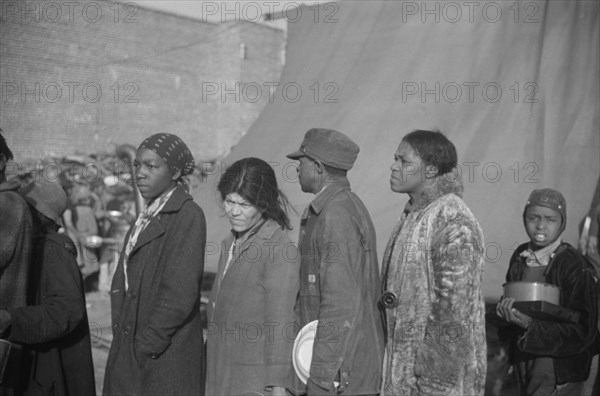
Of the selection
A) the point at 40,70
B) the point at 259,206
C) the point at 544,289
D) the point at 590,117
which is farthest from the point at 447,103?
the point at 40,70

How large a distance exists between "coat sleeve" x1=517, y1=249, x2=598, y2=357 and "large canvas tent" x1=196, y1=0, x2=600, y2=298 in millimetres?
675

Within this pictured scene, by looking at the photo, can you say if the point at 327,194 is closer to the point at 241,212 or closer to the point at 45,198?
the point at 241,212

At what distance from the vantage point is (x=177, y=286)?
2869 mm

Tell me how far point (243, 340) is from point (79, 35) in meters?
18.5

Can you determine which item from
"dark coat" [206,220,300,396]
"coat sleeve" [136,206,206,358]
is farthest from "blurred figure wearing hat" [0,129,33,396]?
"dark coat" [206,220,300,396]

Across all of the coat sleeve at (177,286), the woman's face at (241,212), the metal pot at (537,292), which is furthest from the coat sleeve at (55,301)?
the metal pot at (537,292)

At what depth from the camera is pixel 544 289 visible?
3.39m

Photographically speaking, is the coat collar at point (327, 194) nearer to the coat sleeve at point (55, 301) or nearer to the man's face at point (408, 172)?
the man's face at point (408, 172)

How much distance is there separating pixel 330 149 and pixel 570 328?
4.76 feet

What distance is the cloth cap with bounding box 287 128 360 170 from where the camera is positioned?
3092 millimetres

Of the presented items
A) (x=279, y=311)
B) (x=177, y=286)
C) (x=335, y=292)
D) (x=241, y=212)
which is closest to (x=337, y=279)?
(x=335, y=292)

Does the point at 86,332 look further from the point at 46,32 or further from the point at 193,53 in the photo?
the point at 193,53

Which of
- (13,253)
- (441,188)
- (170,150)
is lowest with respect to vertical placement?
(13,253)

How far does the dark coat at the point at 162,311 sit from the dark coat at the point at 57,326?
184 mm
